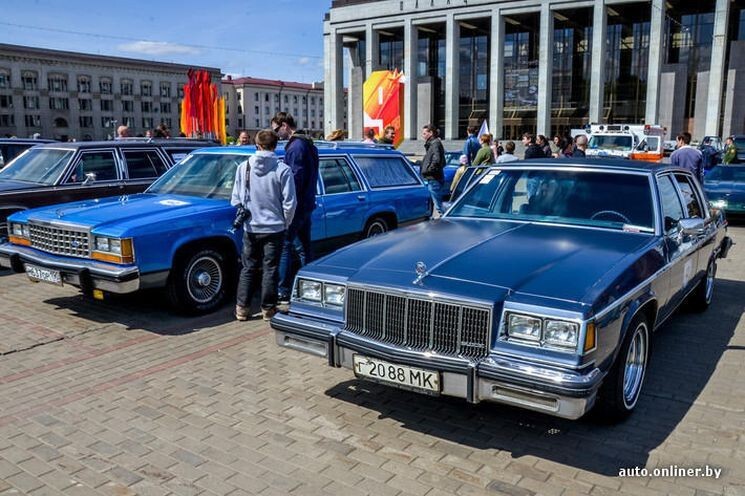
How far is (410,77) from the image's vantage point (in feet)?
196

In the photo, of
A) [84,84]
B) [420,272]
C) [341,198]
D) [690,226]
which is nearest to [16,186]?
[341,198]

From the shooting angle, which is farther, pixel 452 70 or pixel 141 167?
pixel 452 70

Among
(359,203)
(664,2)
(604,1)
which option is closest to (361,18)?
(604,1)

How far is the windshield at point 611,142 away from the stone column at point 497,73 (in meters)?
24.5

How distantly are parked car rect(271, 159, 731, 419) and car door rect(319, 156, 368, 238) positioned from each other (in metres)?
2.61

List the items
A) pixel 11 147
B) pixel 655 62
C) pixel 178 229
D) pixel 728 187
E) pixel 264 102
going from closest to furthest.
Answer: pixel 178 229 → pixel 11 147 → pixel 728 187 → pixel 655 62 → pixel 264 102

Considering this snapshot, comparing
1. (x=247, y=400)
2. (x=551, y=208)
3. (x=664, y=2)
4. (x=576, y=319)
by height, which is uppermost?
(x=664, y=2)

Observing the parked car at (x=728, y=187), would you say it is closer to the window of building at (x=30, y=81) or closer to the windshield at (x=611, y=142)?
the windshield at (x=611, y=142)

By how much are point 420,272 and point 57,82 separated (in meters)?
113

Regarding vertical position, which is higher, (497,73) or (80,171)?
(497,73)

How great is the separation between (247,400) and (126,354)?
5.52 ft

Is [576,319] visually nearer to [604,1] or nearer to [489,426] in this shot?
[489,426]

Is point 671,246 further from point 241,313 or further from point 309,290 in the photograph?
point 241,313

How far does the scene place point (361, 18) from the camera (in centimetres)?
6294
